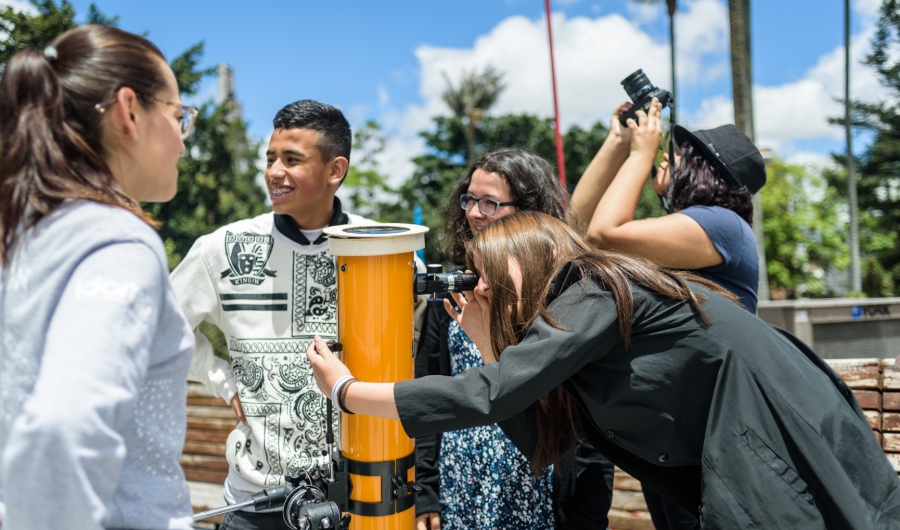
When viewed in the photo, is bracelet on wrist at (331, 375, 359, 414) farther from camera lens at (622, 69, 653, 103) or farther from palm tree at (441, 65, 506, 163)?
palm tree at (441, 65, 506, 163)

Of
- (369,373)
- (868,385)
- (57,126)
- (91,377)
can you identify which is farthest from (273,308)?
(868,385)

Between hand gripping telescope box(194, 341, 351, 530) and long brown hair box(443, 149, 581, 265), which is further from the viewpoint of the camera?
long brown hair box(443, 149, 581, 265)

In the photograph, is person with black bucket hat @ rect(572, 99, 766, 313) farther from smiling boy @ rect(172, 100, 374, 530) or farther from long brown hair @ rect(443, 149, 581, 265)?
smiling boy @ rect(172, 100, 374, 530)

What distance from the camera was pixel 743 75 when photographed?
32.8ft

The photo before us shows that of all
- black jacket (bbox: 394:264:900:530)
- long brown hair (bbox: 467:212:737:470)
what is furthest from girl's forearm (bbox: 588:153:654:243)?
black jacket (bbox: 394:264:900:530)

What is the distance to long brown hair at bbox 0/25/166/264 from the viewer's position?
45.4 inches

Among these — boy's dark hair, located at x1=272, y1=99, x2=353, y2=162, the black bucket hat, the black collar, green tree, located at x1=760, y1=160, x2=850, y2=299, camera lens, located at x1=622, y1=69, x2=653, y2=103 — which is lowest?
green tree, located at x1=760, y1=160, x2=850, y2=299

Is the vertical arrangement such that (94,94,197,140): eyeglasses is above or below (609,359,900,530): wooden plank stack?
above

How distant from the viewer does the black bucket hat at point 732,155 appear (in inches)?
100

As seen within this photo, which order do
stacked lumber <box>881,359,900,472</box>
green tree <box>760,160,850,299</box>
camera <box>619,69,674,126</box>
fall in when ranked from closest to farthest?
stacked lumber <box>881,359,900,472</box>, camera <box>619,69,674,126</box>, green tree <box>760,160,850,299</box>

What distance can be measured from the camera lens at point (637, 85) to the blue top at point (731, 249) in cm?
67

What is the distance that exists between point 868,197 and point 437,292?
22.4 m

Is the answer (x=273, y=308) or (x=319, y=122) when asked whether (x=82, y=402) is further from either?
(x=319, y=122)

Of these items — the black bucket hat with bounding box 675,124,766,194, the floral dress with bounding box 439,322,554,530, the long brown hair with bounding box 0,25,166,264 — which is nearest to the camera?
the long brown hair with bounding box 0,25,166,264
